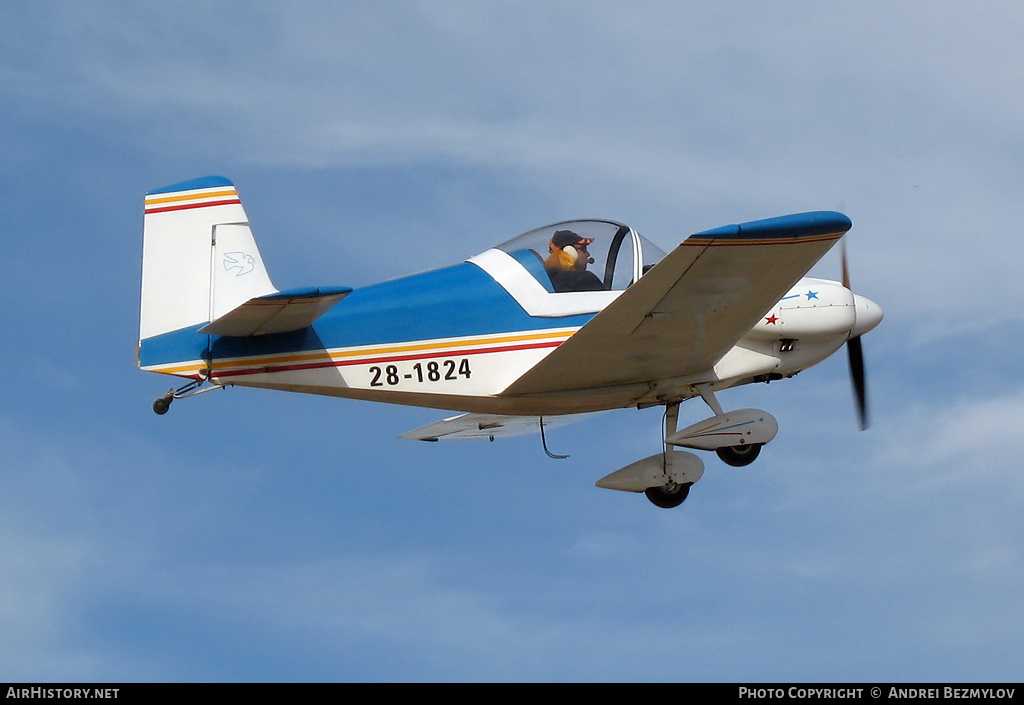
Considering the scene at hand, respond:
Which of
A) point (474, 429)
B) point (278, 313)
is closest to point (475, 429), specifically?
point (474, 429)

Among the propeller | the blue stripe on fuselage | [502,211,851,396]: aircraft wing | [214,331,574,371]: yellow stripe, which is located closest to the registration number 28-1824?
[214,331,574,371]: yellow stripe

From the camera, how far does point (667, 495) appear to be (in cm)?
1483

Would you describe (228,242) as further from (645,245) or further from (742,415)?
(742,415)

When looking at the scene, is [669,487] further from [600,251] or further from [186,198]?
[186,198]

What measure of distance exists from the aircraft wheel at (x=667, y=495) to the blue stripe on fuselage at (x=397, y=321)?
2.06 meters

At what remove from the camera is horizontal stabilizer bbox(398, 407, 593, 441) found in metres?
16.7

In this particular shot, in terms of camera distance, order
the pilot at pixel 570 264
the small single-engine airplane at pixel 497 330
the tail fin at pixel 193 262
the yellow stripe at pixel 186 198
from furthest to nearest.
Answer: the yellow stripe at pixel 186 198, the pilot at pixel 570 264, the tail fin at pixel 193 262, the small single-engine airplane at pixel 497 330

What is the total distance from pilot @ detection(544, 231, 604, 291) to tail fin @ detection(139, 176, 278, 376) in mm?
2666

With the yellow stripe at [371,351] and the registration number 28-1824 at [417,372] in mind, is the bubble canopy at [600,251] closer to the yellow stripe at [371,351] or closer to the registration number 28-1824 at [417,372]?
the yellow stripe at [371,351]

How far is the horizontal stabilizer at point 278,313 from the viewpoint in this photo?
12773 millimetres

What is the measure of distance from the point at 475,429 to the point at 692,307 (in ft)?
14.5

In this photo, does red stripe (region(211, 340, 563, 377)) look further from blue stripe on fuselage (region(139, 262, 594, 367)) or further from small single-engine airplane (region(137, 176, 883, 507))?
blue stripe on fuselage (region(139, 262, 594, 367))

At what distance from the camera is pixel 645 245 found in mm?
14320

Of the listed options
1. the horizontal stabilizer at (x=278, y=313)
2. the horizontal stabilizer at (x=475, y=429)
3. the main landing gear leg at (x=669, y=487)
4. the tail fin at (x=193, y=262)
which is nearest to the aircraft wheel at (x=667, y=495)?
the main landing gear leg at (x=669, y=487)
